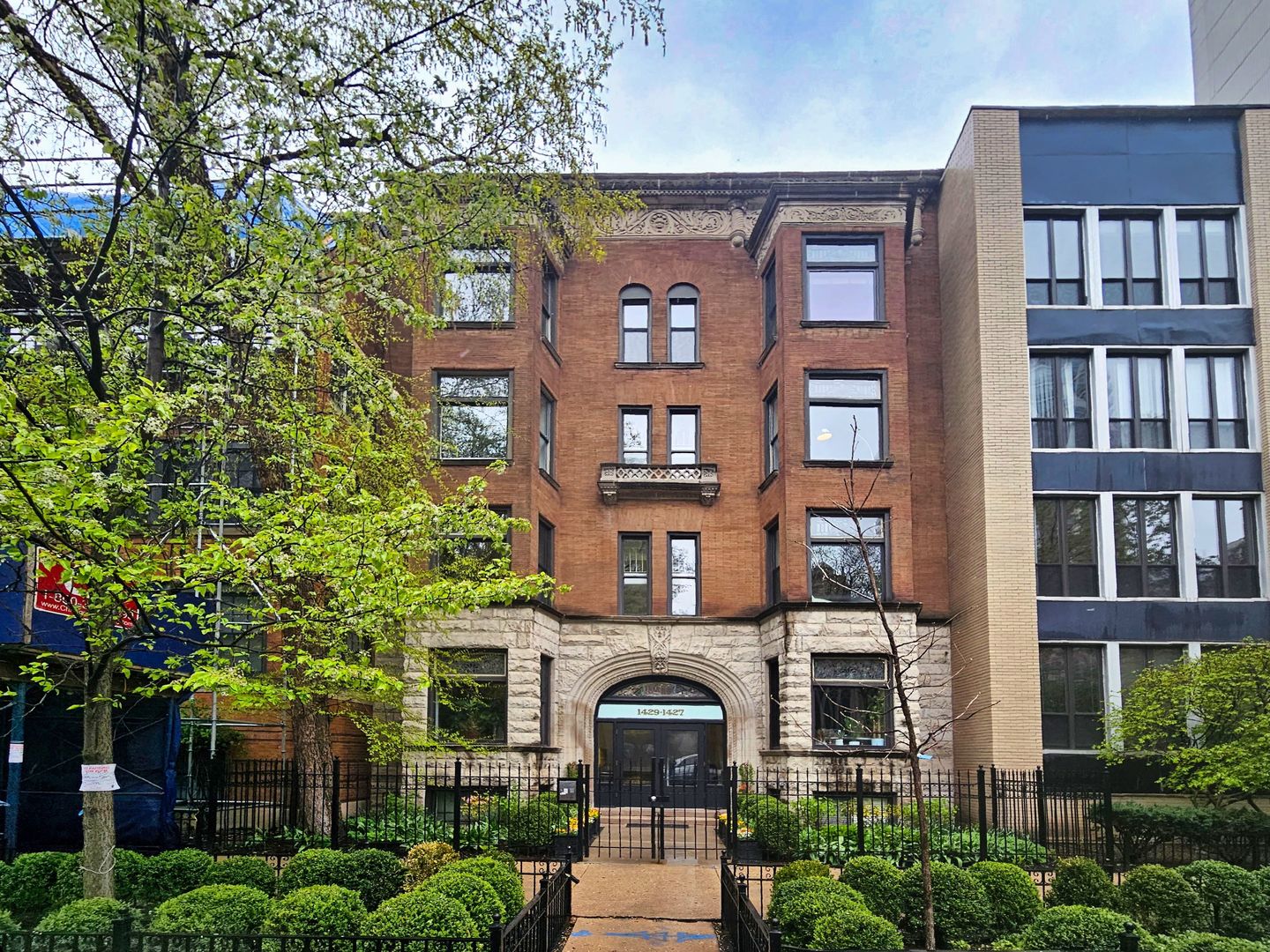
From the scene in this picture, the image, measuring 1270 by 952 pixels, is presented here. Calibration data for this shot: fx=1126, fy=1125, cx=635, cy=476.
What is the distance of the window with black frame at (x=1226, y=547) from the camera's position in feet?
77.7

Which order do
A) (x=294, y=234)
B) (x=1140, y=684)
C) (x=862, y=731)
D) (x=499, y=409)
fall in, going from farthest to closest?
(x=499, y=409) → (x=862, y=731) → (x=1140, y=684) → (x=294, y=234)

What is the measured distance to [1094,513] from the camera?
2406 cm

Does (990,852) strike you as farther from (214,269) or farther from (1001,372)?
(214,269)

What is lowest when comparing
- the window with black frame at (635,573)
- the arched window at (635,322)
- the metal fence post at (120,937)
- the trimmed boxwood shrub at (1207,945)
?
the trimmed boxwood shrub at (1207,945)

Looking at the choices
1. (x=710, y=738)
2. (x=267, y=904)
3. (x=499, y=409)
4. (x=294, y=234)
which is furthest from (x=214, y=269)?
(x=710, y=738)

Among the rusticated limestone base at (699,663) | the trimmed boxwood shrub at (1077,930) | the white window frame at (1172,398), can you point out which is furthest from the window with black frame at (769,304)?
the trimmed boxwood shrub at (1077,930)

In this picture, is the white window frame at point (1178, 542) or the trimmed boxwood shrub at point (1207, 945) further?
the white window frame at point (1178, 542)

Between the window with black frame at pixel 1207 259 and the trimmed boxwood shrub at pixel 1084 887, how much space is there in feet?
53.3

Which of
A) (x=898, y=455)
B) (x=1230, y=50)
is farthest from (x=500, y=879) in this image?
(x=1230, y=50)

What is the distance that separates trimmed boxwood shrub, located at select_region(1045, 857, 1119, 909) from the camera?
12.1m

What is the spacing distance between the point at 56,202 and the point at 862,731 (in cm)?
1768

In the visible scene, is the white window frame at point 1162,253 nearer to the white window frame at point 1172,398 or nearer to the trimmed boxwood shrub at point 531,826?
the white window frame at point 1172,398

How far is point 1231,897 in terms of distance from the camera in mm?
12047

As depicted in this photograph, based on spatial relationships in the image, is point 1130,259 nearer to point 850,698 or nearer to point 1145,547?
point 1145,547
